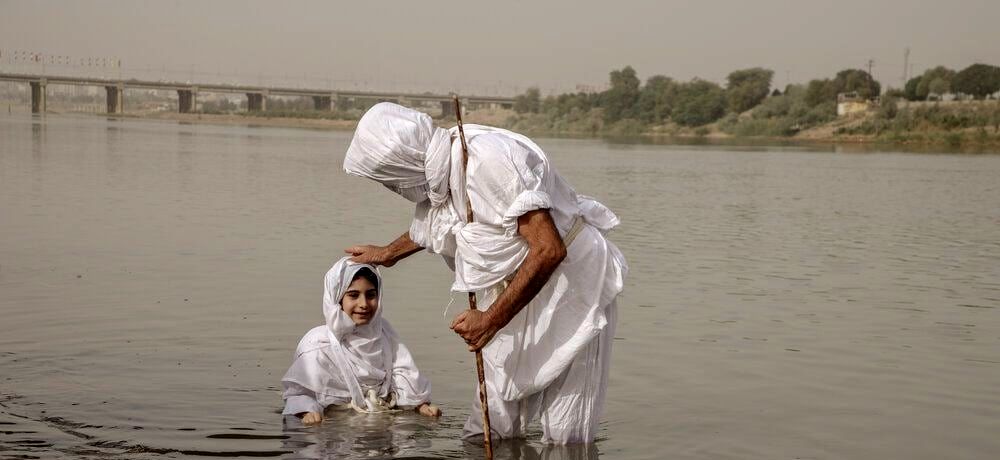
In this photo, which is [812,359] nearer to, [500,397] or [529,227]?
[500,397]

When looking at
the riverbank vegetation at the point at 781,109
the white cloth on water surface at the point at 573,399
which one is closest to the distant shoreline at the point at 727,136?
the riverbank vegetation at the point at 781,109

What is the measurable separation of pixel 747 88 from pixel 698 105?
6732 millimetres

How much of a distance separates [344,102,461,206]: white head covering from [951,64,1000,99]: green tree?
10076 cm

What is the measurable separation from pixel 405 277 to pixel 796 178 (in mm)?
23617

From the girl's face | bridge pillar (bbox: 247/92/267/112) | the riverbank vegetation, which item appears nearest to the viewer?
the girl's face

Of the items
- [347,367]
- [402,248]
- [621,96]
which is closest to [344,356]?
[347,367]

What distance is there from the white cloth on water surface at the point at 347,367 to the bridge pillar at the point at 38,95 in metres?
135

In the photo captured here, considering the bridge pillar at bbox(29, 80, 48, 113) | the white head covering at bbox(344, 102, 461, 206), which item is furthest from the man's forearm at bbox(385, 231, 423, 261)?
the bridge pillar at bbox(29, 80, 48, 113)

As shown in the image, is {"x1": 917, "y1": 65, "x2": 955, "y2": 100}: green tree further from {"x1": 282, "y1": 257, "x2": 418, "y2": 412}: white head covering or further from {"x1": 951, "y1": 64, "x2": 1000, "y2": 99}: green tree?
{"x1": 282, "y1": 257, "x2": 418, "y2": 412}: white head covering

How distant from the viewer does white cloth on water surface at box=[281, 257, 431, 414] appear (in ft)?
20.9

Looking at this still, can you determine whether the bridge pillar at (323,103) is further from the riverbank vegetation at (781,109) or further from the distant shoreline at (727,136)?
the riverbank vegetation at (781,109)

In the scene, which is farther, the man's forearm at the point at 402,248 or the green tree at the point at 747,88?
the green tree at the point at 747,88

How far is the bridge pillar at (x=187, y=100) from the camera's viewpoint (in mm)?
140625

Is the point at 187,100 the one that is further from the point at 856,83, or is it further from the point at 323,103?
the point at 856,83
